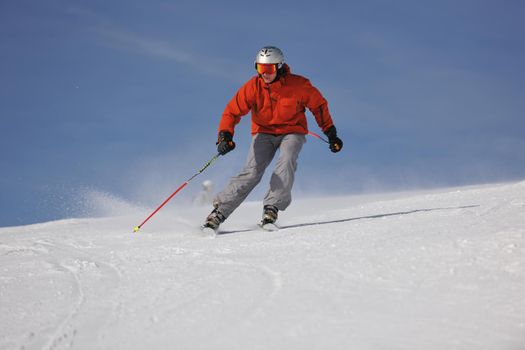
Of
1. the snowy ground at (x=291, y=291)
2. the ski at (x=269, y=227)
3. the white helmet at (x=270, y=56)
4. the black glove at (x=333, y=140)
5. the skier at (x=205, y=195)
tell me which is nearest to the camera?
the snowy ground at (x=291, y=291)

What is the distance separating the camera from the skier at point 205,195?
18.6 metres

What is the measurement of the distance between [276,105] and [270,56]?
57cm

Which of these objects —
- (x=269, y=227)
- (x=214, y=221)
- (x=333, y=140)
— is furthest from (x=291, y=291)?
(x=333, y=140)

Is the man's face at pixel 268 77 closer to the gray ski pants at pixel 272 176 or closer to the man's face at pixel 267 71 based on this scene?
the man's face at pixel 267 71

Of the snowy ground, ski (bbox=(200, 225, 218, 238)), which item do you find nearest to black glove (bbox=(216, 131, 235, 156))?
ski (bbox=(200, 225, 218, 238))

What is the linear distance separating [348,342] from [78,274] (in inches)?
97.9

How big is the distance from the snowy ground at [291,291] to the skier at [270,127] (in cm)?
107

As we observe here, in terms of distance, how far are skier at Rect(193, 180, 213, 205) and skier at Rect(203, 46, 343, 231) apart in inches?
479

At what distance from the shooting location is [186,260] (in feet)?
14.0

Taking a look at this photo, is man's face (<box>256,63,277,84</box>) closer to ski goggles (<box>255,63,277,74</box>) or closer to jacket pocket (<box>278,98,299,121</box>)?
ski goggles (<box>255,63,277,74</box>)

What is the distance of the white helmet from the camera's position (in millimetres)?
6238

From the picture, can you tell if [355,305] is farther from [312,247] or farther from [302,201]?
[302,201]

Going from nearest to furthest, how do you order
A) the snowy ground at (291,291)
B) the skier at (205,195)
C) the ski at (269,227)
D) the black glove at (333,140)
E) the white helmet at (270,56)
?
1. the snowy ground at (291,291)
2. the ski at (269,227)
3. the white helmet at (270,56)
4. the black glove at (333,140)
5. the skier at (205,195)

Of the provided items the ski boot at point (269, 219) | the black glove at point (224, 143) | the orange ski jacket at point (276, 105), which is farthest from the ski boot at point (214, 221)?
the orange ski jacket at point (276, 105)
